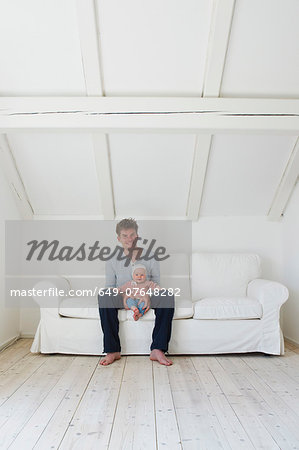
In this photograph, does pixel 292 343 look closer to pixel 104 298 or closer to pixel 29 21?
pixel 104 298

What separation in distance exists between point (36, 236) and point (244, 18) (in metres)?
2.69

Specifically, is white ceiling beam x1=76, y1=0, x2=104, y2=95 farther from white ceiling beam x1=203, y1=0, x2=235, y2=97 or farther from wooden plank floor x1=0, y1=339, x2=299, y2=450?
wooden plank floor x1=0, y1=339, x2=299, y2=450

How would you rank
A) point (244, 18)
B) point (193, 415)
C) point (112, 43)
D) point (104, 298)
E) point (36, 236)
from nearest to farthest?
point (193, 415) → point (244, 18) → point (112, 43) → point (104, 298) → point (36, 236)

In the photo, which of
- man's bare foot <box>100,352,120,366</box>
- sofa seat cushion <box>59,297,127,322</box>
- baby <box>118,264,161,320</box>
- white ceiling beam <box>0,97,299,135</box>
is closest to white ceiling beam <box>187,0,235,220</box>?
white ceiling beam <box>0,97,299,135</box>

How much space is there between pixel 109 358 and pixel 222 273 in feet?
4.40

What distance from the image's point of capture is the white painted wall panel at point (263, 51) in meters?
2.39

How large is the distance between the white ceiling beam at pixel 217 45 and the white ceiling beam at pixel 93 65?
0.73 metres

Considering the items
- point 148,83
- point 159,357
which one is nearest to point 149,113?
point 148,83

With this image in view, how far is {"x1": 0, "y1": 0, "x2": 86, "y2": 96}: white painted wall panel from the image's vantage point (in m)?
2.39

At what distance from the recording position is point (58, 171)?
11.6ft

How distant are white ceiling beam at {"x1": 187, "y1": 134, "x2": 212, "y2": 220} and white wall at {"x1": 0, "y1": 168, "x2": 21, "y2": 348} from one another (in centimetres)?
166

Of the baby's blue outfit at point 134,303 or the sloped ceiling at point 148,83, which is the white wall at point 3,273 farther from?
the baby's blue outfit at point 134,303

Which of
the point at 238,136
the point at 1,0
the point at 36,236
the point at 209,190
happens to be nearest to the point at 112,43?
the point at 1,0

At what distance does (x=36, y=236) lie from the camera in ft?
13.1
